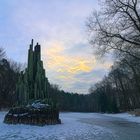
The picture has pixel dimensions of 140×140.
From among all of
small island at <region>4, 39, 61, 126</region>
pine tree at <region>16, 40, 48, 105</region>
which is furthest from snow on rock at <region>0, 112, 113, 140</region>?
pine tree at <region>16, 40, 48, 105</region>

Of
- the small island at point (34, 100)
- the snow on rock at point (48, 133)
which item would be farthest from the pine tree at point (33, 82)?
the snow on rock at point (48, 133)

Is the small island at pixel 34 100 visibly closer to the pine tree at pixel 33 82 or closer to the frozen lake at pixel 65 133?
the pine tree at pixel 33 82

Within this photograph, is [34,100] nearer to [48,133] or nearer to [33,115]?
[33,115]

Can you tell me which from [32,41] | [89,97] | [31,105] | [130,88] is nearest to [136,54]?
[32,41]

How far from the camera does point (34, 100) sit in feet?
91.0

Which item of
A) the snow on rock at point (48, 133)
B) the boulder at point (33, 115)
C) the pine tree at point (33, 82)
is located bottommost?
the snow on rock at point (48, 133)

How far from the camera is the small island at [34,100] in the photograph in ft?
81.5

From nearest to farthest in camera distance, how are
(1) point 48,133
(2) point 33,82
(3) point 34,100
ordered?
(1) point 48,133
(3) point 34,100
(2) point 33,82

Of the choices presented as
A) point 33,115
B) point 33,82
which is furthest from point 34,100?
point 33,115

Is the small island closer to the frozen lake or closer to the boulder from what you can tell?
the boulder

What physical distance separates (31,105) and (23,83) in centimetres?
378

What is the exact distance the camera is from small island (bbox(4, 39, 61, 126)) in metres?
24.8

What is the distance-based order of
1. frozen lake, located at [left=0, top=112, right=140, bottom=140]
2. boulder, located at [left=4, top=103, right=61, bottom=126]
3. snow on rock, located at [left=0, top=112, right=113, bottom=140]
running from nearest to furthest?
1. snow on rock, located at [left=0, top=112, right=113, bottom=140]
2. frozen lake, located at [left=0, top=112, right=140, bottom=140]
3. boulder, located at [left=4, top=103, right=61, bottom=126]

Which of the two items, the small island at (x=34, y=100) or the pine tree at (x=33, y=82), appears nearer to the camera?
the small island at (x=34, y=100)
